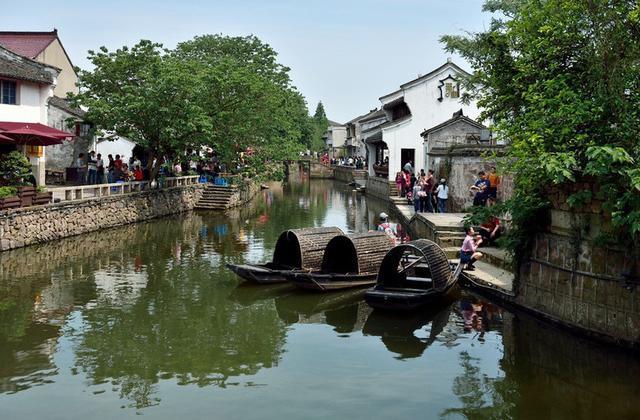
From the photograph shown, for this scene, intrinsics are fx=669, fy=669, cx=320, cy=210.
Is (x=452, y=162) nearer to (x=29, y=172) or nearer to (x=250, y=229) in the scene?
(x=250, y=229)

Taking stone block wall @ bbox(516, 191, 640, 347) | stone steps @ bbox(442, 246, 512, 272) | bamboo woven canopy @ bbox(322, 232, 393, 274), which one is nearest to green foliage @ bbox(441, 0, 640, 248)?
stone block wall @ bbox(516, 191, 640, 347)

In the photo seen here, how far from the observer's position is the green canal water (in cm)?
1009

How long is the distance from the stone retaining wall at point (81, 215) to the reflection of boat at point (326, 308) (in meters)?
10.3

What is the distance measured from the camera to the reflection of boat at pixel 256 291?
16.8 m

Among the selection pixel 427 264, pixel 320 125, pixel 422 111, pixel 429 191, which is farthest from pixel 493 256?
pixel 320 125

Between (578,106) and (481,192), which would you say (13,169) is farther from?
(578,106)

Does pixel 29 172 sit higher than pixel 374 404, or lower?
higher

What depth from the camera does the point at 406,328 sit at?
14.4 meters

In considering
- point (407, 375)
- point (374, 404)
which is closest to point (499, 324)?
point (407, 375)

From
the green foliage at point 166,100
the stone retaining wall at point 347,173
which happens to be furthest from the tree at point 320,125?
the green foliage at point 166,100

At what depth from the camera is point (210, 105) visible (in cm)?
3659

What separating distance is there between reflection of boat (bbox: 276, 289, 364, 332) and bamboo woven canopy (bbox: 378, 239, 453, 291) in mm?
1022

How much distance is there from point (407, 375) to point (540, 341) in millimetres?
3355

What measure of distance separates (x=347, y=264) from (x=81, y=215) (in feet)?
42.6
